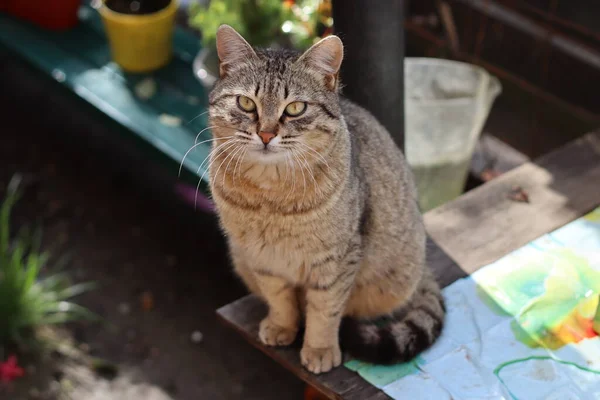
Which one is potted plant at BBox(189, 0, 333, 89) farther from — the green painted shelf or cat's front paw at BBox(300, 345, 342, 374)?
cat's front paw at BBox(300, 345, 342, 374)

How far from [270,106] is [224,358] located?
1560 mm

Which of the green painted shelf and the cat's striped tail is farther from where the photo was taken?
the green painted shelf

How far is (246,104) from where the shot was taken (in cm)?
182

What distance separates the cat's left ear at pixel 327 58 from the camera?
1803mm

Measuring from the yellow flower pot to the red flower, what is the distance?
145cm

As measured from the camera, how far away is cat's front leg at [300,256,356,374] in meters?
2.00

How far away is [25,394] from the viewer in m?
2.89

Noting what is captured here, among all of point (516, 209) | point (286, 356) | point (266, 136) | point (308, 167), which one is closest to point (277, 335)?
point (286, 356)

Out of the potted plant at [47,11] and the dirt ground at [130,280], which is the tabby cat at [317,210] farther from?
the potted plant at [47,11]

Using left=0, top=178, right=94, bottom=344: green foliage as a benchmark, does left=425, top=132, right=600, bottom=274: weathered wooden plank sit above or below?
above

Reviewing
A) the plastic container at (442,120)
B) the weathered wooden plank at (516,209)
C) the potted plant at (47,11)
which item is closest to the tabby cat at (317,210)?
the weathered wooden plank at (516,209)

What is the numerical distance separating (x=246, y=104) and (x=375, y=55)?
0.69 m

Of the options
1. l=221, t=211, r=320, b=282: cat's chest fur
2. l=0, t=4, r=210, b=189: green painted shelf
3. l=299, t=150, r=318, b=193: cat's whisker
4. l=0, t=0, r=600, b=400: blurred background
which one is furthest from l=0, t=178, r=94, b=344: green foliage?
l=299, t=150, r=318, b=193: cat's whisker

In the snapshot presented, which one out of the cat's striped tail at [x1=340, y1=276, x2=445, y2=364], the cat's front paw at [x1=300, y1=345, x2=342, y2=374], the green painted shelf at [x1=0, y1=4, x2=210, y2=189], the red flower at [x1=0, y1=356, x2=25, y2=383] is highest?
the cat's striped tail at [x1=340, y1=276, x2=445, y2=364]
